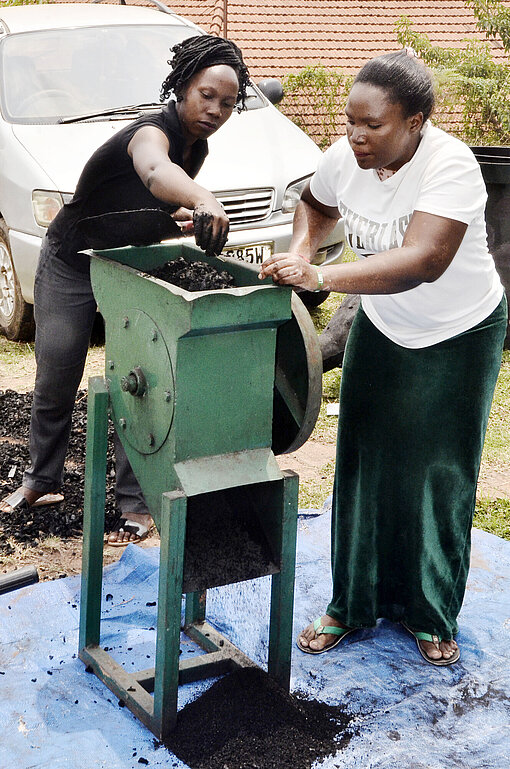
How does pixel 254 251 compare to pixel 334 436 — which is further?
pixel 254 251

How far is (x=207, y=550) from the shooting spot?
9.14ft

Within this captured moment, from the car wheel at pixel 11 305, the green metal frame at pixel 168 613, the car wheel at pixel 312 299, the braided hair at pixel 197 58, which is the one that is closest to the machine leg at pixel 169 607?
the green metal frame at pixel 168 613

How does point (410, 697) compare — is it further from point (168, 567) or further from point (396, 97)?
point (396, 97)

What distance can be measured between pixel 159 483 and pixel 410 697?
Result: 1.14m

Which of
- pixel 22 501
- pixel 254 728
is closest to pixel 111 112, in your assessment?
pixel 22 501

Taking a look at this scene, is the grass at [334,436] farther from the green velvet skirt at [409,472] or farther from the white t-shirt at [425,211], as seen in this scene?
the white t-shirt at [425,211]

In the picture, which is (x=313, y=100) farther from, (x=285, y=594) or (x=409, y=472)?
(x=285, y=594)

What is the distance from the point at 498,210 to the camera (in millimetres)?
6719

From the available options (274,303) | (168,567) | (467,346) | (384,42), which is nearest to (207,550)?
(168,567)

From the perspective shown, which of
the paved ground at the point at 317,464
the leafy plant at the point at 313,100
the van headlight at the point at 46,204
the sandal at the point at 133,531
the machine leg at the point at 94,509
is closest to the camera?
the machine leg at the point at 94,509

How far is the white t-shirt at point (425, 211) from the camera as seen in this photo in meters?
2.70

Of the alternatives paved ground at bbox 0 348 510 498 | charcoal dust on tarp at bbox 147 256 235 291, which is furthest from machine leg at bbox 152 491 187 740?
paved ground at bbox 0 348 510 498

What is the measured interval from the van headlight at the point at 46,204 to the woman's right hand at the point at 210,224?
11.0 feet

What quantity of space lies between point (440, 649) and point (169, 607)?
3.79 feet
